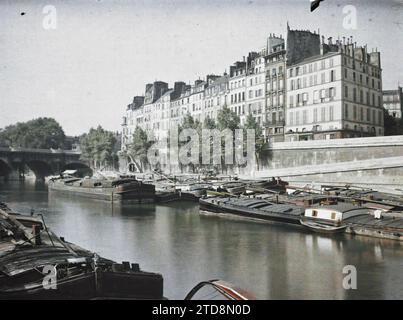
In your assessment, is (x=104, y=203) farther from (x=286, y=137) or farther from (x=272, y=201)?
(x=286, y=137)

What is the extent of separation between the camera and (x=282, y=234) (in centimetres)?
1182

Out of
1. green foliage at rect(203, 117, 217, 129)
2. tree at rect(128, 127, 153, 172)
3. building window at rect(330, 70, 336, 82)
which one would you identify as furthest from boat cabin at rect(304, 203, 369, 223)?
green foliage at rect(203, 117, 217, 129)

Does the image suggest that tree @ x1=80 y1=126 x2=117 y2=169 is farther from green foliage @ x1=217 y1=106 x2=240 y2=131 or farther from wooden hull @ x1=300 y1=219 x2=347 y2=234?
wooden hull @ x1=300 y1=219 x2=347 y2=234

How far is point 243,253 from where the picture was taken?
918cm

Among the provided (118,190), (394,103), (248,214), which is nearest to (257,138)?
(118,190)

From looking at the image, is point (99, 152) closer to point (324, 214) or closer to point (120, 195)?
point (120, 195)

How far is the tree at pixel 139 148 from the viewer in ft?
78.6

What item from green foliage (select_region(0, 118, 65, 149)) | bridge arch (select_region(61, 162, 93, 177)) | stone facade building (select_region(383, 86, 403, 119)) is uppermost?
stone facade building (select_region(383, 86, 403, 119))

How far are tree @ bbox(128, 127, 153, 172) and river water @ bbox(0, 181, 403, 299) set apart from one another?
920 cm

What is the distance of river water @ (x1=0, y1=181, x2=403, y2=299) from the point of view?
6742mm

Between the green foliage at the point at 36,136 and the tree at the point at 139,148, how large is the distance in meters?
4.95

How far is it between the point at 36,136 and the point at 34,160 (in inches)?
165

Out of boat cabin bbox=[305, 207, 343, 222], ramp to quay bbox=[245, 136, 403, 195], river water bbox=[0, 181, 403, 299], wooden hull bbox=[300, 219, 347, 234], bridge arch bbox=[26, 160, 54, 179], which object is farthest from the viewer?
bridge arch bbox=[26, 160, 54, 179]
